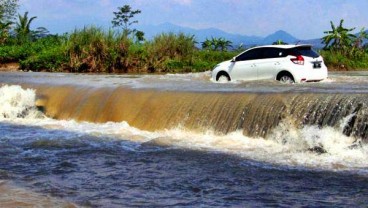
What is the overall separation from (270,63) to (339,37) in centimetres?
3214

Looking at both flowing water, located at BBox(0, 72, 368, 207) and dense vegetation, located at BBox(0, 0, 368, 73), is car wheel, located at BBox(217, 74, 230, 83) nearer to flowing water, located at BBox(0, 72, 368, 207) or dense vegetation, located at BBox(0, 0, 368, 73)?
flowing water, located at BBox(0, 72, 368, 207)

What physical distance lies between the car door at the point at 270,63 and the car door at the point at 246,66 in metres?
0.25

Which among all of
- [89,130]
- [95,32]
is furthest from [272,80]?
[95,32]

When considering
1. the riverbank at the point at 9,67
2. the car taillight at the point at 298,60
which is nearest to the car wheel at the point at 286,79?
the car taillight at the point at 298,60

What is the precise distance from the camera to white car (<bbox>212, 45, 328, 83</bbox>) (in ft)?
52.3

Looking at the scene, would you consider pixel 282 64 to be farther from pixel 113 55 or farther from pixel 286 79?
pixel 113 55

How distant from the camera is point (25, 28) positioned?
4328cm

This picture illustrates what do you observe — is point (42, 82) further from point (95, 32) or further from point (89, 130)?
point (95, 32)

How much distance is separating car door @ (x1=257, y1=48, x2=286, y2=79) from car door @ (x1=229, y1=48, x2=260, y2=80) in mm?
252

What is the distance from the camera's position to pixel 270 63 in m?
16.6

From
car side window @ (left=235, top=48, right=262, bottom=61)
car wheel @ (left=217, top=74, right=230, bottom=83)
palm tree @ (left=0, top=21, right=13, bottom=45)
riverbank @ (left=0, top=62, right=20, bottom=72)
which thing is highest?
palm tree @ (left=0, top=21, right=13, bottom=45)

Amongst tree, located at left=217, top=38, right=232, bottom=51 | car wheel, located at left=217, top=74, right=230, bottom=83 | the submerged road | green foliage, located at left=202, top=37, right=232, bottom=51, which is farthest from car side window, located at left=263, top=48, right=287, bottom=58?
green foliage, located at left=202, top=37, right=232, bottom=51

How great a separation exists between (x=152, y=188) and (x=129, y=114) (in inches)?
248

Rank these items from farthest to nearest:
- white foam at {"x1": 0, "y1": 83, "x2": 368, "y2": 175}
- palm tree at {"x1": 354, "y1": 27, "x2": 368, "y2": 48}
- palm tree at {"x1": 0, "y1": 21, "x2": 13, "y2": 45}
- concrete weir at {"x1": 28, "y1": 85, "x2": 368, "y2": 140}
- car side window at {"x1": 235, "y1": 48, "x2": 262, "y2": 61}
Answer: palm tree at {"x1": 354, "y1": 27, "x2": 368, "y2": 48} → palm tree at {"x1": 0, "y1": 21, "x2": 13, "y2": 45} → car side window at {"x1": 235, "y1": 48, "x2": 262, "y2": 61} → concrete weir at {"x1": 28, "y1": 85, "x2": 368, "y2": 140} → white foam at {"x1": 0, "y1": 83, "x2": 368, "y2": 175}
